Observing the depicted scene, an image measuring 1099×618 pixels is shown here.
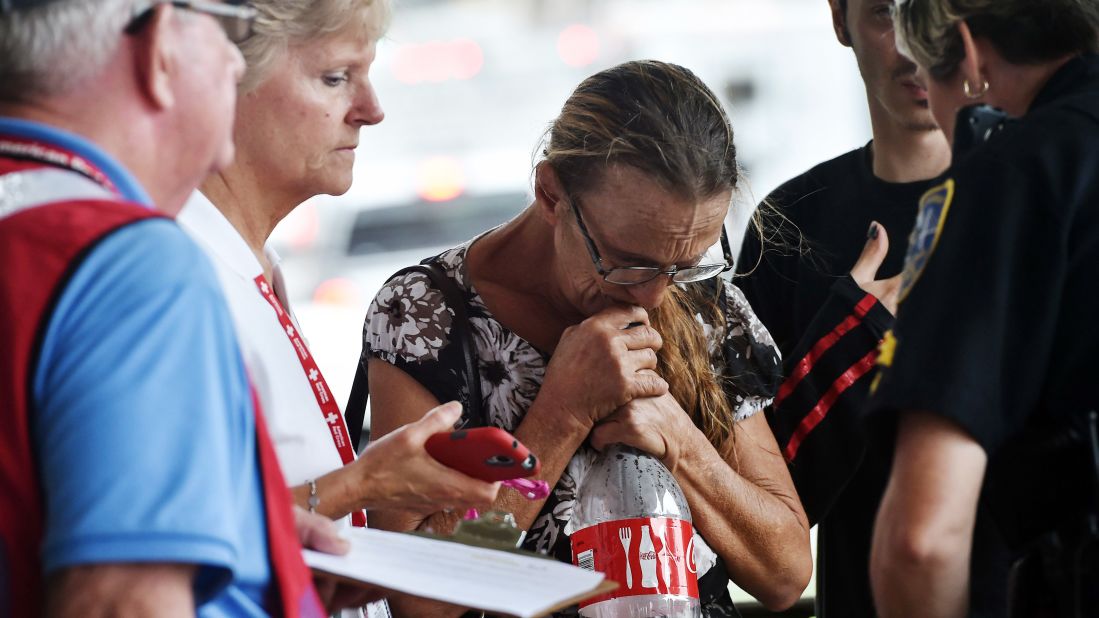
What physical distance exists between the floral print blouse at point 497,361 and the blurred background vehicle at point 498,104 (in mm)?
5262

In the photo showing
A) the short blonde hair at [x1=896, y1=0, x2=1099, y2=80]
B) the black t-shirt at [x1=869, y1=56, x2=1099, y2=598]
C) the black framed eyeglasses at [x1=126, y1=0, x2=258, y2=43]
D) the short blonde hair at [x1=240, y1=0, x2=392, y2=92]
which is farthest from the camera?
the short blonde hair at [x1=240, y1=0, x2=392, y2=92]

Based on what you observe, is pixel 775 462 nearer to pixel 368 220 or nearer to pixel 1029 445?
pixel 1029 445

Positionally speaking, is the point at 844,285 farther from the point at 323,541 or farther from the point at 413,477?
the point at 323,541

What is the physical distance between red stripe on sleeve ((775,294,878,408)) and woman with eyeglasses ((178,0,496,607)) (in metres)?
0.87

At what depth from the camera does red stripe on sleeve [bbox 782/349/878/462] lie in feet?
7.48

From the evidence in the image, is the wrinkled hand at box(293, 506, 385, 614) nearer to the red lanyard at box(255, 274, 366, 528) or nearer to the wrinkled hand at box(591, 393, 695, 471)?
the red lanyard at box(255, 274, 366, 528)

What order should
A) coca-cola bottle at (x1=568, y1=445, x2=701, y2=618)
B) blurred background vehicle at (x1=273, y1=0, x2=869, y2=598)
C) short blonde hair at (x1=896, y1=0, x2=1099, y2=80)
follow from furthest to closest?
1. blurred background vehicle at (x1=273, y1=0, x2=869, y2=598)
2. coca-cola bottle at (x1=568, y1=445, x2=701, y2=618)
3. short blonde hair at (x1=896, y1=0, x2=1099, y2=80)

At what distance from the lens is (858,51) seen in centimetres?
264

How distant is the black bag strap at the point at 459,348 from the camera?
2080 mm

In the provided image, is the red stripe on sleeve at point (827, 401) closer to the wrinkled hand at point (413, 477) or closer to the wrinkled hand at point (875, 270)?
the wrinkled hand at point (875, 270)

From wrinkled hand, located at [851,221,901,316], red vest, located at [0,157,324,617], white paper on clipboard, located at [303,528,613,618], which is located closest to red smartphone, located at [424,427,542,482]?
white paper on clipboard, located at [303,528,613,618]

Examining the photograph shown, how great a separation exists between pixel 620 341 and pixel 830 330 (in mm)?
465

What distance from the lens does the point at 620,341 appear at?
2068mm

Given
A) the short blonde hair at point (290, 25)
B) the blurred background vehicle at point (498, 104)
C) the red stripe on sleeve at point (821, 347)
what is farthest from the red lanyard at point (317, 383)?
the blurred background vehicle at point (498, 104)
